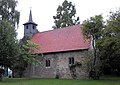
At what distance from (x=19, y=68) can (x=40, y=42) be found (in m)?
5.48

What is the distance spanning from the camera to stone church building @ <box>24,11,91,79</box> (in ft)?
106

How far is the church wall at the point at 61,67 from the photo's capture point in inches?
1263

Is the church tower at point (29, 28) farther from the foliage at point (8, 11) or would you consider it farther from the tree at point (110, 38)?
the tree at point (110, 38)

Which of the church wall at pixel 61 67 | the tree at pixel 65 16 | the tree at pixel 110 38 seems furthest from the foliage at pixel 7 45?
the tree at pixel 65 16

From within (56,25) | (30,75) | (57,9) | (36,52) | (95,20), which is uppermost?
(57,9)

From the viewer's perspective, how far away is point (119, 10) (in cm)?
2636

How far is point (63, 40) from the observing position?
120ft

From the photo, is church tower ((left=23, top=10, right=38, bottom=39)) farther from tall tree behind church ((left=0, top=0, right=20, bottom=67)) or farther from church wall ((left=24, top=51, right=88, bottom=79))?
tall tree behind church ((left=0, top=0, right=20, bottom=67))

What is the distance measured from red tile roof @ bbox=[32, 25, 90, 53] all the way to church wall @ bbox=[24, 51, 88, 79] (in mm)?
820

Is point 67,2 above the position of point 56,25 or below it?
above

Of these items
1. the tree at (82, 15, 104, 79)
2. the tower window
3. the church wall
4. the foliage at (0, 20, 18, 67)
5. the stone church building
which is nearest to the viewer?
the foliage at (0, 20, 18, 67)

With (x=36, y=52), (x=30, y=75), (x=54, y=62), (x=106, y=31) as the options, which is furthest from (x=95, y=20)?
(x=30, y=75)

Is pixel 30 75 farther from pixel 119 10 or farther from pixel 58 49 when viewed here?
pixel 119 10

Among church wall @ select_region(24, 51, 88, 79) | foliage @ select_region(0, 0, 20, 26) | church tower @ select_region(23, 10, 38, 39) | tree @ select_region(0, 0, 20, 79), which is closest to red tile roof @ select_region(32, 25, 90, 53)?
church wall @ select_region(24, 51, 88, 79)
